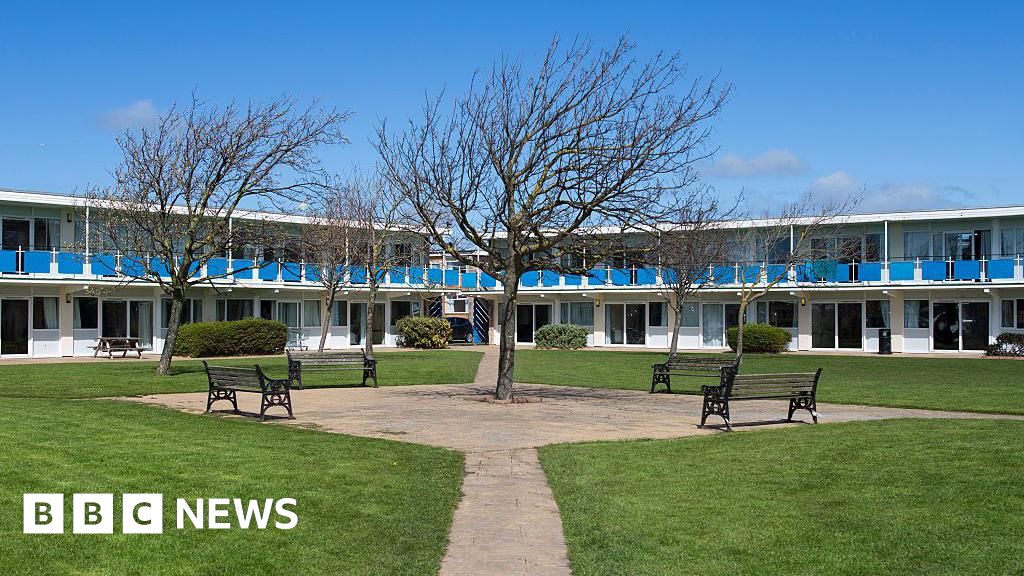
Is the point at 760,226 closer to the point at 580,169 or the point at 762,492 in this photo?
the point at 580,169

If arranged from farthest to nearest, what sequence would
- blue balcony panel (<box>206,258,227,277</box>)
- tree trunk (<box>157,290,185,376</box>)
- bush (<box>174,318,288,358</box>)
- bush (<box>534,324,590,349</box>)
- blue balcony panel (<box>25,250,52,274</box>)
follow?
bush (<box>534,324,590,349</box>) → blue balcony panel (<box>206,258,227,277</box>) → bush (<box>174,318,288,358</box>) → blue balcony panel (<box>25,250,52,274</box>) → tree trunk (<box>157,290,185,376</box>)

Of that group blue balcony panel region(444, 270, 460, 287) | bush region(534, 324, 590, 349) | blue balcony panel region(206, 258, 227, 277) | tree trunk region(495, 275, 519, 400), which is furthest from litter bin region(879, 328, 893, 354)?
blue balcony panel region(206, 258, 227, 277)

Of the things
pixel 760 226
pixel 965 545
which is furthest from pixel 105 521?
pixel 760 226

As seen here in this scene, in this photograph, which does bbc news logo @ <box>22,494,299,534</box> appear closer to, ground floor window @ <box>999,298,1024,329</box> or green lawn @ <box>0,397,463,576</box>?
green lawn @ <box>0,397,463,576</box>

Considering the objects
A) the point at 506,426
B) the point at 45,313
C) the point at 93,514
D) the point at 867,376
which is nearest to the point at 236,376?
the point at 506,426

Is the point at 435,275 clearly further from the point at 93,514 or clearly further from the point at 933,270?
the point at 93,514

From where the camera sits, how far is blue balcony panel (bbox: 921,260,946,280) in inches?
1635

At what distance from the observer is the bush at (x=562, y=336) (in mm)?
47188

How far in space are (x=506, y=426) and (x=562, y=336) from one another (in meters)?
31.8

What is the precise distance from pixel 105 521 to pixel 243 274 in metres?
35.2

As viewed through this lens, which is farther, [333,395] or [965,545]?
[333,395]

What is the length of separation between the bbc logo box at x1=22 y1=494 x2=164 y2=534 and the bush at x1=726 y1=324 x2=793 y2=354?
36314 millimetres

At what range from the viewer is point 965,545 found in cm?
736

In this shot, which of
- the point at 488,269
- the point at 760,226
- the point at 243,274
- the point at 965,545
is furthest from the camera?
the point at 760,226
